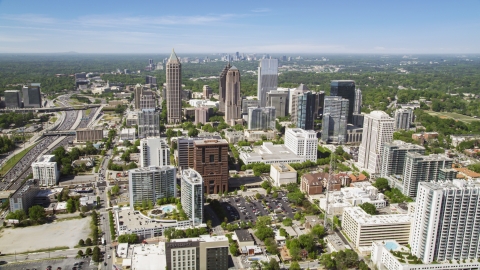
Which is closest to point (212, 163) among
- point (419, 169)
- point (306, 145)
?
point (306, 145)

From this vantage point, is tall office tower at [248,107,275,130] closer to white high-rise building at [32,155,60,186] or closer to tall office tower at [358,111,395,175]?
tall office tower at [358,111,395,175]

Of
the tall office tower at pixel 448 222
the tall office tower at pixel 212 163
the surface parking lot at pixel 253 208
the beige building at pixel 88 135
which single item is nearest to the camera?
the tall office tower at pixel 448 222

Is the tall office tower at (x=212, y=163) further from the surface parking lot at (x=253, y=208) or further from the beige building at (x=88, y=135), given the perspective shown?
the beige building at (x=88, y=135)

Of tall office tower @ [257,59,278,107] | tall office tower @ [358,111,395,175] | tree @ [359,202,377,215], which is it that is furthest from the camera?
tall office tower @ [257,59,278,107]

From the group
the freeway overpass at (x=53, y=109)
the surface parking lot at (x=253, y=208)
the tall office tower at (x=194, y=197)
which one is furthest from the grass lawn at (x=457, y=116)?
the freeway overpass at (x=53, y=109)

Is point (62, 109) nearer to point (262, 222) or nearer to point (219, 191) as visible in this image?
point (219, 191)

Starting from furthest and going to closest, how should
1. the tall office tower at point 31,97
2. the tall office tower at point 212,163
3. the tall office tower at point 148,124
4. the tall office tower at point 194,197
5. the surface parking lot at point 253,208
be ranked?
the tall office tower at point 31,97, the tall office tower at point 148,124, the tall office tower at point 212,163, the surface parking lot at point 253,208, the tall office tower at point 194,197

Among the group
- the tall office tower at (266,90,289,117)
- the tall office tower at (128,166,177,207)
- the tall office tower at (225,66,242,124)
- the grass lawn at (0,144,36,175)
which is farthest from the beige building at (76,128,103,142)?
the tall office tower at (266,90,289,117)

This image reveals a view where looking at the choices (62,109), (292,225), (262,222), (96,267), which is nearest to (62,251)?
(96,267)
